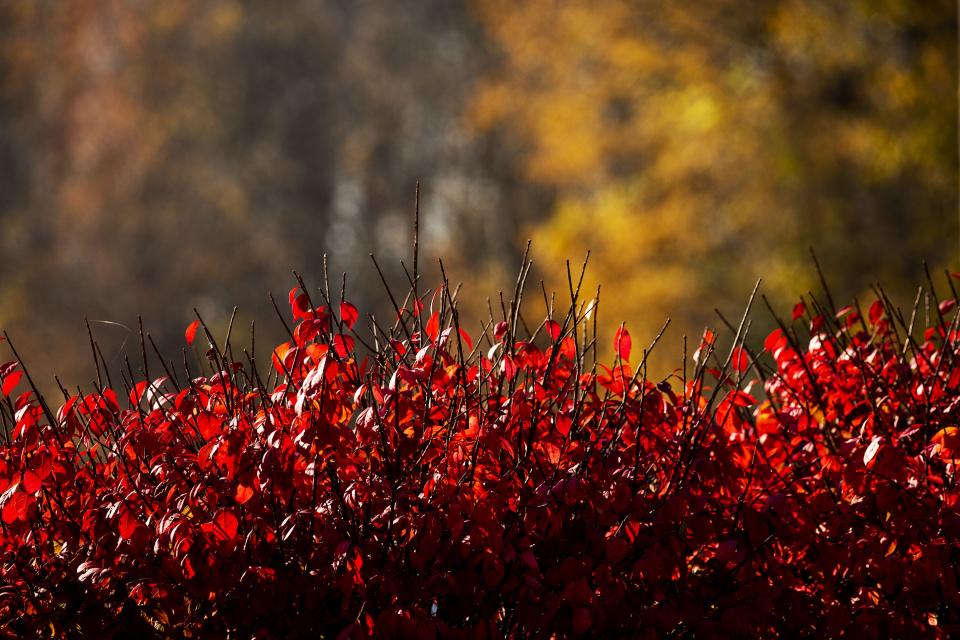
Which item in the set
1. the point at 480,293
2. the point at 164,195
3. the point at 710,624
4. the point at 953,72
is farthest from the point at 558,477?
the point at 164,195

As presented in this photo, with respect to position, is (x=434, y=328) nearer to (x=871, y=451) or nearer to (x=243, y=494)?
(x=243, y=494)

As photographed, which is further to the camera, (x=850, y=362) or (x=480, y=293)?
(x=480, y=293)

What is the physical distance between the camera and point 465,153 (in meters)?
23.9

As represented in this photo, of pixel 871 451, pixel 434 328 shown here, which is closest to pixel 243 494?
pixel 434 328

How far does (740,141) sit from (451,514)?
14441 mm

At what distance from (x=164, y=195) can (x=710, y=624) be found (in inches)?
909

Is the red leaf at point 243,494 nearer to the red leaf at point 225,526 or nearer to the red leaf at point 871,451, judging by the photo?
the red leaf at point 225,526

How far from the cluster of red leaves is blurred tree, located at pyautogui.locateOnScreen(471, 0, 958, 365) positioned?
11822 mm

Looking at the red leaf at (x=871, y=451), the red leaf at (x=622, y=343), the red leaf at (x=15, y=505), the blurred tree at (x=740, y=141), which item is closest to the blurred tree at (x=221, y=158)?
the blurred tree at (x=740, y=141)

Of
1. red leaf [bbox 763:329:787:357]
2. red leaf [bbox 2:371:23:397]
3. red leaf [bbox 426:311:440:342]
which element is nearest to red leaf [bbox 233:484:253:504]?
red leaf [bbox 426:311:440:342]

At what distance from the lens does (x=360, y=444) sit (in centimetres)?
291

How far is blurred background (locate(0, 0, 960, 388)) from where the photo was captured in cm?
1511

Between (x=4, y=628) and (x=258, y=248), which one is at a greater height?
(x=258, y=248)

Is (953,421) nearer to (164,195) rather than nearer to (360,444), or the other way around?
(360,444)
